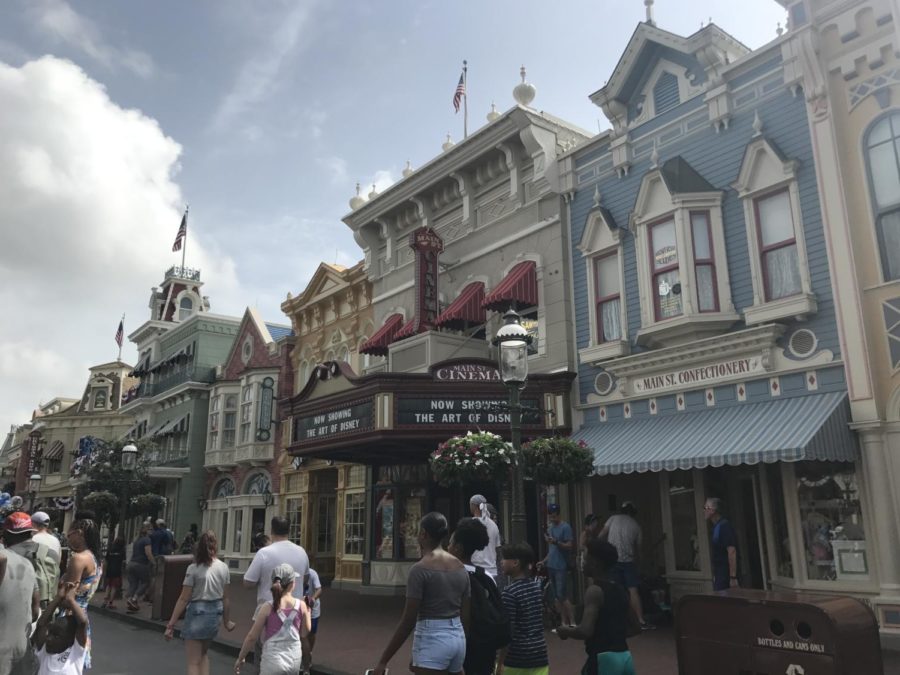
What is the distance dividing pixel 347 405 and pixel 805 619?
11664 mm

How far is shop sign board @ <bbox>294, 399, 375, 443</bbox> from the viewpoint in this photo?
1526 cm

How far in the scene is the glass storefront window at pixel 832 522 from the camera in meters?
10.9

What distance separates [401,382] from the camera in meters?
14.9

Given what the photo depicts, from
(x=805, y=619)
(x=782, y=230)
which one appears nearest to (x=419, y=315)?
(x=782, y=230)

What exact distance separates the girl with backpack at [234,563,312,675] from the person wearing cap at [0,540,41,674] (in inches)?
65.2

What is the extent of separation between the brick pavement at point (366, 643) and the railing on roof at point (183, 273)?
116 feet

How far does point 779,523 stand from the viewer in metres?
12.1

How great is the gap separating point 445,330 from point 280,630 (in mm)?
12628

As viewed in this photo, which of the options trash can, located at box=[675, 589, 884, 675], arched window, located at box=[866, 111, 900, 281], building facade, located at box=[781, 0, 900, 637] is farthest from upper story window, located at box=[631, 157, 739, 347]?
trash can, located at box=[675, 589, 884, 675]

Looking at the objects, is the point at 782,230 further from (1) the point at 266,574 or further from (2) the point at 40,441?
(2) the point at 40,441

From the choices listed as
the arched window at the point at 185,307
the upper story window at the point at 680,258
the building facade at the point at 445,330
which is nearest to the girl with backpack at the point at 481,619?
the upper story window at the point at 680,258

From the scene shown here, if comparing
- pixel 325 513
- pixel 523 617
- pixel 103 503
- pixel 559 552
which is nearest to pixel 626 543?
pixel 559 552

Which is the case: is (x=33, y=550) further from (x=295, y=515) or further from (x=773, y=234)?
(x=295, y=515)

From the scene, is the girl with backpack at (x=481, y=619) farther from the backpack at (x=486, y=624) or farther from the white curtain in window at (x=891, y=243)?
the white curtain in window at (x=891, y=243)
